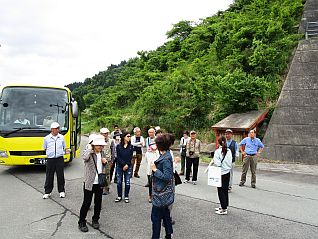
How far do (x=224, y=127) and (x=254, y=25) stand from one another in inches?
404

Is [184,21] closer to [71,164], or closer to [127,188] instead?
[71,164]

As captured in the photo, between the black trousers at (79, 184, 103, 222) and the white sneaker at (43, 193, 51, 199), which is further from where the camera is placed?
the white sneaker at (43, 193, 51, 199)

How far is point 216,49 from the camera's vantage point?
21797 mm

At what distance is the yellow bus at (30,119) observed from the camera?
29.8ft

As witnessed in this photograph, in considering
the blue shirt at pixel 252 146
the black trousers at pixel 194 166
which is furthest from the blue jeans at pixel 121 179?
the blue shirt at pixel 252 146

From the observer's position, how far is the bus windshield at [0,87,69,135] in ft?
30.9

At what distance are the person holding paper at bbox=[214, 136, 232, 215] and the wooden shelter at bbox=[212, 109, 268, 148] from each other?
281 inches

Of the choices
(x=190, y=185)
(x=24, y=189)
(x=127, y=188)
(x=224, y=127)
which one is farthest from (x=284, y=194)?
(x=24, y=189)

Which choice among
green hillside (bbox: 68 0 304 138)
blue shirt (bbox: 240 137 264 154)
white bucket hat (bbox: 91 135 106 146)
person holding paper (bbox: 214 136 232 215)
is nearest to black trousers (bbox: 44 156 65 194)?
white bucket hat (bbox: 91 135 106 146)

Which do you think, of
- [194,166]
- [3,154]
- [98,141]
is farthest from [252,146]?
[3,154]

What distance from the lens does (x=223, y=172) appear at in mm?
6086

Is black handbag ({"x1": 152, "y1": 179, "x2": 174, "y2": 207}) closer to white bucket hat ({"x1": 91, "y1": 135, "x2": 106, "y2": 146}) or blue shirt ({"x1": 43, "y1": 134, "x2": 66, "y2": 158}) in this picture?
white bucket hat ({"x1": 91, "y1": 135, "x2": 106, "y2": 146})

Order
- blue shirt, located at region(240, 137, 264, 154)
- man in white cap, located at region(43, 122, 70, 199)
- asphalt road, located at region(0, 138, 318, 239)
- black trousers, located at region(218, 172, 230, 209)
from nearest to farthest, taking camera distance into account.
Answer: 1. asphalt road, located at region(0, 138, 318, 239)
2. black trousers, located at region(218, 172, 230, 209)
3. man in white cap, located at region(43, 122, 70, 199)
4. blue shirt, located at region(240, 137, 264, 154)

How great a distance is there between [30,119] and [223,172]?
6883 millimetres
